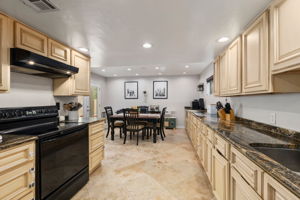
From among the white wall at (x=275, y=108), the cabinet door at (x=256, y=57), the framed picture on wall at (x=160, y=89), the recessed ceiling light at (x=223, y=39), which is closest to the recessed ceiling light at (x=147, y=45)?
the recessed ceiling light at (x=223, y=39)

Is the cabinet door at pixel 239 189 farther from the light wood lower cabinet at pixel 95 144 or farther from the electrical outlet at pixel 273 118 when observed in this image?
the light wood lower cabinet at pixel 95 144

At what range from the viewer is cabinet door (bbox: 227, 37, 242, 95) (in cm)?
192

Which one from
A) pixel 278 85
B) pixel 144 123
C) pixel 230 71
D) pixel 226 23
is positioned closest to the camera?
pixel 278 85

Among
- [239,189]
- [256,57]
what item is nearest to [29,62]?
[239,189]

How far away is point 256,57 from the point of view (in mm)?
1537

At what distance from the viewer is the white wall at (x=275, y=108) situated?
136 cm

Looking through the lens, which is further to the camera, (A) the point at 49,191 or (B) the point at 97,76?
(B) the point at 97,76

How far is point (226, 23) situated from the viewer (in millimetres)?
1754

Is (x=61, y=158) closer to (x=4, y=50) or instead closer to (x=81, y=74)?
(x=4, y=50)

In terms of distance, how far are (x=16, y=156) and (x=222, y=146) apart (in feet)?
6.18

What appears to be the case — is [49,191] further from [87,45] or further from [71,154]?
[87,45]

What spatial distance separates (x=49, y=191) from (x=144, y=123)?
295 cm

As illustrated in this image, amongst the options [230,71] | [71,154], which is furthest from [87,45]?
[230,71]

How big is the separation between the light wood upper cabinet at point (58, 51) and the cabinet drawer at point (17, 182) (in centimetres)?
149
